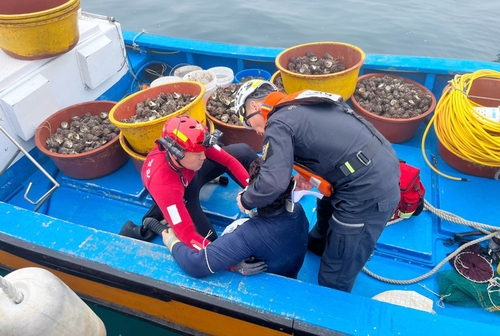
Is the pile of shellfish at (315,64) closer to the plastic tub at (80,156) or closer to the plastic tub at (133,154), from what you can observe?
the plastic tub at (133,154)

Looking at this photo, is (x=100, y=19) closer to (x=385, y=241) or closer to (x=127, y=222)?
(x=127, y=222)

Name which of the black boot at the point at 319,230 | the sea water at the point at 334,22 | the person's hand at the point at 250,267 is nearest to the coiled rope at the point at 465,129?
the black boot at the point at 319,230

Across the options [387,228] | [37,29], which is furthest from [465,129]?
[37,29]

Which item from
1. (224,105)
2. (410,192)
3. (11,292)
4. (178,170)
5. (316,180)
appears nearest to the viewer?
(11,292)

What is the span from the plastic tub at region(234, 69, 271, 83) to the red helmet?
5.94 ft

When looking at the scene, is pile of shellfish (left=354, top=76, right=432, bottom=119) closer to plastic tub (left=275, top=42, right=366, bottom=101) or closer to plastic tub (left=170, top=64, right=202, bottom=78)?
plastic tub (left=275, top=42, right=366, bottom=101)

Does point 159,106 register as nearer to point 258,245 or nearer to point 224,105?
point 224,105

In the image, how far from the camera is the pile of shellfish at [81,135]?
10.4ft

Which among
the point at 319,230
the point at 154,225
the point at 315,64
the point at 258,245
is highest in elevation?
the point at 315,64

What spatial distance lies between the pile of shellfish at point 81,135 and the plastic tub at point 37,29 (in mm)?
610

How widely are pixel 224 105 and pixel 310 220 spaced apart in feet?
4.30

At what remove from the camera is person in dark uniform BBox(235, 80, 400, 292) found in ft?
6.20

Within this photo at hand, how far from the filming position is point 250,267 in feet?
6.65

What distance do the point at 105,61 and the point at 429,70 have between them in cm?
313
